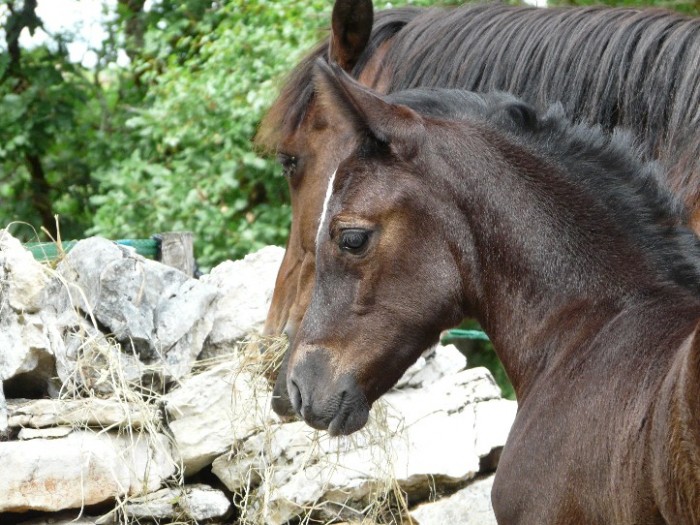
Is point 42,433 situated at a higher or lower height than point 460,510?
higher

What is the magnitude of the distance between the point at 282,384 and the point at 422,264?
1.24 m

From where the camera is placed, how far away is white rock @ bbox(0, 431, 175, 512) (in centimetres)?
Answer: 415

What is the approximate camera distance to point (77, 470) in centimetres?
425

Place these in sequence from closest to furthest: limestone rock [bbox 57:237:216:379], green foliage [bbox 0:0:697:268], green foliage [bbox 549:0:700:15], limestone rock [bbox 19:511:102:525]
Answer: limestone rock [bbox 19:511:102:525] < limestone rock [bbox 57:237:216:379] < green foliage [bbox 549:0:700:15] < green foliage [bbox 0:0:697:268]

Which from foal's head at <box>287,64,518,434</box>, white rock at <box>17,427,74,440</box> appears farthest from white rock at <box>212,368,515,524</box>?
foal's head at <box>287,64,518,434</box>

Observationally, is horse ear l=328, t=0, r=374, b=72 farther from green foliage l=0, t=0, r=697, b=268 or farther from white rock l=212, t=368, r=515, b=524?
green foliage l=0, t=0, r=697, b=268

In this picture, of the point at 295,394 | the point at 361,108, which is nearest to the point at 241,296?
the point at 295,394

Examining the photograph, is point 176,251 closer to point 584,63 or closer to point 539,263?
point 584,63

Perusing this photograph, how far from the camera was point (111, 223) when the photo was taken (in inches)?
309

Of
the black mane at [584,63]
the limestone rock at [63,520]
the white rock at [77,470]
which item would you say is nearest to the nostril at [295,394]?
the black mane at [584,63]

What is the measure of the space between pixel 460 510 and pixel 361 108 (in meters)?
2.26

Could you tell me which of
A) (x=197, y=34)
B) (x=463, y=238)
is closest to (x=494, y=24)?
(x=463, y=238)

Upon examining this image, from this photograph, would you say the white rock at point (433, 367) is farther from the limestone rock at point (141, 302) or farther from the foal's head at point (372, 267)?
the foal's head at point (372, 267)

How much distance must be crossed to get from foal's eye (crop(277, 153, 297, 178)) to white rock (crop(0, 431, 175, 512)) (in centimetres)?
125
